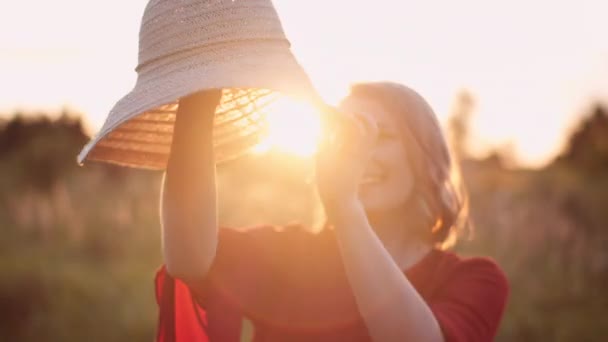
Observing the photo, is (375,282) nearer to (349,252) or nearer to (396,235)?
(349,252)

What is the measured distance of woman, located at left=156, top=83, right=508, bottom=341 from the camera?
1.70m

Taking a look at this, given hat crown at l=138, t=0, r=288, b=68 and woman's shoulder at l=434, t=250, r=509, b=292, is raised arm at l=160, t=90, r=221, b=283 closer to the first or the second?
hat crown at l=138, t=0, r=288, b=68

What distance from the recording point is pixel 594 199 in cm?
1160

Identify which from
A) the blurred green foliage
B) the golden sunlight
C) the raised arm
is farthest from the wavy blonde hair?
the blurred green foliage

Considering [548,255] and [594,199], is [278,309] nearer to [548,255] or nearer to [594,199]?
[548,255]

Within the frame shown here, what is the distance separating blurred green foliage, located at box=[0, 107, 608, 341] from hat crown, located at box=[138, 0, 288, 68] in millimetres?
4895

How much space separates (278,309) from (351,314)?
178mm

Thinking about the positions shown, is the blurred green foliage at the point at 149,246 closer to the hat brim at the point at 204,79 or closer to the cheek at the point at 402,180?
the cheek at the point at 402,180

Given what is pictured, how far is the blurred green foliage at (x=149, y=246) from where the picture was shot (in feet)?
23.1

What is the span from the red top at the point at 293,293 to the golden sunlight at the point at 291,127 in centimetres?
23

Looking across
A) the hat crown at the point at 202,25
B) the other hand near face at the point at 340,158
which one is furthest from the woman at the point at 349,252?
the hat crown at the point at 202,25

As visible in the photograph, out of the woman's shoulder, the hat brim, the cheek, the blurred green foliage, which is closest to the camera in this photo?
the hat brim

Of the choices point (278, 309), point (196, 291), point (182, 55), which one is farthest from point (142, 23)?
point (278, 309)

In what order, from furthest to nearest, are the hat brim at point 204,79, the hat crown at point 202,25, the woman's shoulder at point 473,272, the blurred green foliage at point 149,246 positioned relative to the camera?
the blurred green foliage at point 149,246, the woman's shoulder at point 473,272, the hat crown at point 202,25, the hat brim at point 204,79
